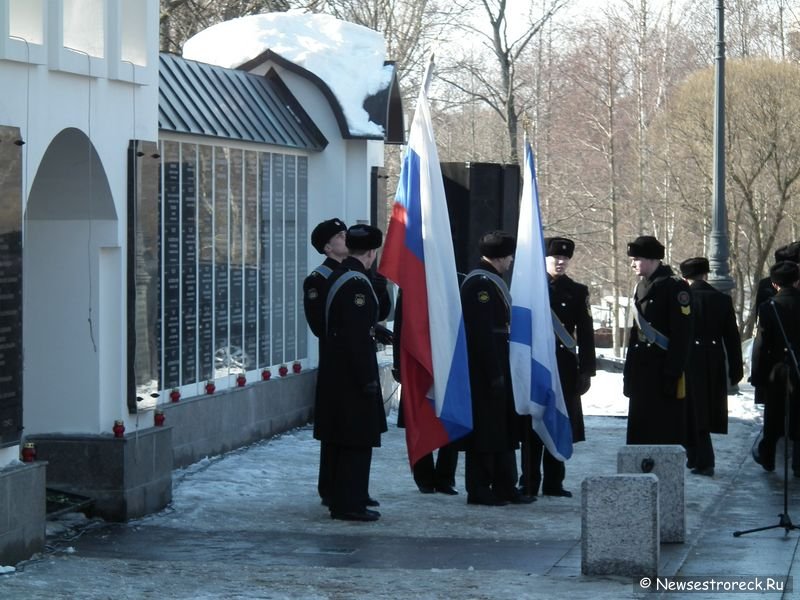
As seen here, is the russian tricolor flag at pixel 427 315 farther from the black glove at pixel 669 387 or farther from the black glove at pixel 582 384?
the black glove at pixel 669 387

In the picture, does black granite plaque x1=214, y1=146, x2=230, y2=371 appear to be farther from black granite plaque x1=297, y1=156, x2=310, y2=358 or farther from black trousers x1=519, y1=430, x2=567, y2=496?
black trousers x1=519, y1=430, x2=567, y2=496

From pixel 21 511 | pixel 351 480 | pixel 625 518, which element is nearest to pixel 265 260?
pixel 351 480

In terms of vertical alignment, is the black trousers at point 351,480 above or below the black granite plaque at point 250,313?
below

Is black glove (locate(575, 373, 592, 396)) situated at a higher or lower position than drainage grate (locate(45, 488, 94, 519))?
higher

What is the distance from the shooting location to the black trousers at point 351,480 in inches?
395

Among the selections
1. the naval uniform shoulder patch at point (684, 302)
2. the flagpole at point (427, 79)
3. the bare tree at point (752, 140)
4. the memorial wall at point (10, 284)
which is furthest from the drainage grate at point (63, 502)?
the bare tree at point (752, 140)

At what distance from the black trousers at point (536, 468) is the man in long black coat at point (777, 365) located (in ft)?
7.61

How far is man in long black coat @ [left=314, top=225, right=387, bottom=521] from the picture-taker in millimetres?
9977

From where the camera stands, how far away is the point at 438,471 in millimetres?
11375

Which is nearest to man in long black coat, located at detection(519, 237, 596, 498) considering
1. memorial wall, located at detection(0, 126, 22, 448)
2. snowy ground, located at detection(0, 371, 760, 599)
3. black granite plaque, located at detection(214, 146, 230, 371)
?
snowy ground, located at detection(0, 371, 760, 599)

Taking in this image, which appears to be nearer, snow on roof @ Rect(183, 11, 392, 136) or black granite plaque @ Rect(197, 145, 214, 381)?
black granite plaque @ Rect(197, 145, 214, 381)

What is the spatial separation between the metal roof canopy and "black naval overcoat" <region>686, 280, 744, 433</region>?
415cm

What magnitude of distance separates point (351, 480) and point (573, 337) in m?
2.19

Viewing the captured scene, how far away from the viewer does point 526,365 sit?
419 inches
